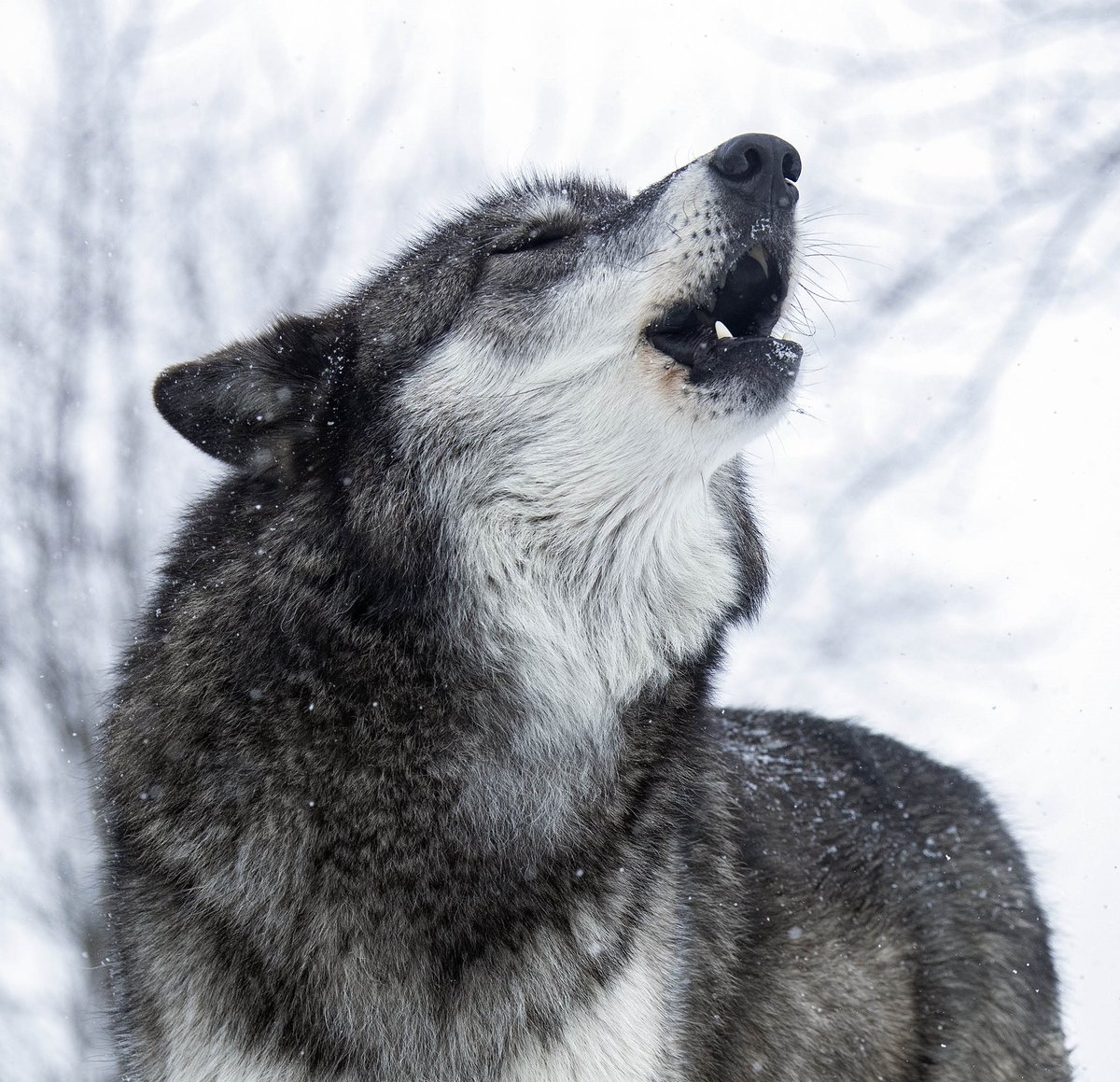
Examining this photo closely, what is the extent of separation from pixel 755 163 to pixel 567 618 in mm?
1142

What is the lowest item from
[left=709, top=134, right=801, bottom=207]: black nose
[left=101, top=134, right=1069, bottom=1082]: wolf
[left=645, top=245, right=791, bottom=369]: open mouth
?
[left=101, top=134, right=1069, bottom=1082]: wolf

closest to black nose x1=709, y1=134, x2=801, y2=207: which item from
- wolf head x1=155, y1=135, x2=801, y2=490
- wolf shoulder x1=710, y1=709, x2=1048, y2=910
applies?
wolf head x1=155, y1=135, x2=801, y2=490

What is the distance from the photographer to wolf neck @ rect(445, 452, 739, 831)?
8.02 feet

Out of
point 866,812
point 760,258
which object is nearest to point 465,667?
point 760,258

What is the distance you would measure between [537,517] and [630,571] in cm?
27

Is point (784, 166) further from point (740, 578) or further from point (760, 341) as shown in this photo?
point (740, 578)

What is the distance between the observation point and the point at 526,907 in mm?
2352

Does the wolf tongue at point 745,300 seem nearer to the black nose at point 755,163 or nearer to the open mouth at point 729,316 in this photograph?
the open mouth at point 729,316

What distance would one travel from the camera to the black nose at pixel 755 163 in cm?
239

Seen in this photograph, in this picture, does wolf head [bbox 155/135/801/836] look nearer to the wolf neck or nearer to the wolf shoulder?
the wolf neck

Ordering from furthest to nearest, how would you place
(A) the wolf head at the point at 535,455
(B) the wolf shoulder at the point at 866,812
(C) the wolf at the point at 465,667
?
1. (B) the wolf shoulder at the point at 866,812
2. (A) the wolf head at the point at 535,455
3. (C) the wolf at the point at 465,667

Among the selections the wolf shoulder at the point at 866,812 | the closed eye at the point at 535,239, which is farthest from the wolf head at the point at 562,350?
the wolf shoulder at the point at 866,812

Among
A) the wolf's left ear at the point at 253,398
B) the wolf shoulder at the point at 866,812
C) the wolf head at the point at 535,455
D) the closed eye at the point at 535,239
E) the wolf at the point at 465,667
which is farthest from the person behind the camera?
the wolf shoulder at the point at 866,812

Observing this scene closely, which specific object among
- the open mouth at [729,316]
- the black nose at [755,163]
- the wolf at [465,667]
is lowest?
the wolf at [465,667]
